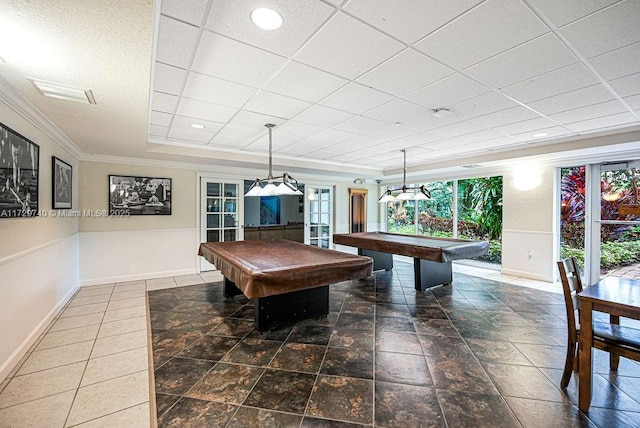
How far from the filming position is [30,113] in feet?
8.37

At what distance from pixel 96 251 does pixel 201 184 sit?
205 cm

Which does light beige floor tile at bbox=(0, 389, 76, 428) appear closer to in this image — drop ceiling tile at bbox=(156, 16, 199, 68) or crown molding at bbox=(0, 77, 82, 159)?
crown molding at bbox=(0, 77, 82, 159)

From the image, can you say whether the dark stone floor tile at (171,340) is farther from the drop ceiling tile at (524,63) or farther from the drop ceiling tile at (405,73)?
the drop ceiling tile at (524,63)

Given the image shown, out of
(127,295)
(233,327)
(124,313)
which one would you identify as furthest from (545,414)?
(127,295)

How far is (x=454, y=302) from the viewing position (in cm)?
388

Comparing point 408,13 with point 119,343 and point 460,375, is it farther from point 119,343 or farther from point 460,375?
point 119,343

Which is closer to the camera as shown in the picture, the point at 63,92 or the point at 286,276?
the point at 63,92

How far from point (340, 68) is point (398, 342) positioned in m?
2.49

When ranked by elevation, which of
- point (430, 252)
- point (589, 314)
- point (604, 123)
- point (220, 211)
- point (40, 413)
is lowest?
point (40, 413)

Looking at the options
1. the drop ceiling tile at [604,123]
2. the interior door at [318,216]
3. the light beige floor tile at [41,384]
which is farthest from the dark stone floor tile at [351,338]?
the interior door at [318,216]

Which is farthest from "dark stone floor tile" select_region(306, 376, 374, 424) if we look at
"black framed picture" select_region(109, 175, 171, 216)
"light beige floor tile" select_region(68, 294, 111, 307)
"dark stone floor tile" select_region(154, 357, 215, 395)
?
"black framed picture" select_region(109, 175, 171, 216)

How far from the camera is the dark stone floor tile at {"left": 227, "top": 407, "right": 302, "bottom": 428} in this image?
5.53 ft

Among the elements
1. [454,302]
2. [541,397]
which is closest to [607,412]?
[541,397]

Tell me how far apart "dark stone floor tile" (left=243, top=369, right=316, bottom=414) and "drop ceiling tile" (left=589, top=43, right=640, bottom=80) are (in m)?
3.12
